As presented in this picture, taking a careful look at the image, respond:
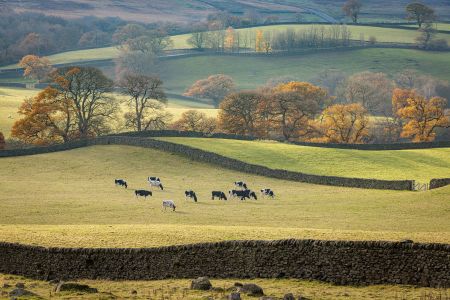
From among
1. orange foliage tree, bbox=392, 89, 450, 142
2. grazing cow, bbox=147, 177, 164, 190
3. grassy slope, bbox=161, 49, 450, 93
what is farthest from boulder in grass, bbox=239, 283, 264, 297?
grassy slope, bbox=161, 49, 450, 93

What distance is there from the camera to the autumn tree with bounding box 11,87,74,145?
9731 cm

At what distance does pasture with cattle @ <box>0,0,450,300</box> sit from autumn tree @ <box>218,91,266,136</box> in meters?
0.16

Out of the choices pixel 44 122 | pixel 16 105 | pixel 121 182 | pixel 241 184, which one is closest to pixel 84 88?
pixel 44 122

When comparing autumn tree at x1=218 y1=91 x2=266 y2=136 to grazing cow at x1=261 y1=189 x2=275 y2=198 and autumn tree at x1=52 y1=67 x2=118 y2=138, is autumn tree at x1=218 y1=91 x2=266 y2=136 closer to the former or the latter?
autumn tree at x1=52 y1=67 x2=118 y2=138

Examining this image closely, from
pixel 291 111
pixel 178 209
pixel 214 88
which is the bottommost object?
pixel 214 88

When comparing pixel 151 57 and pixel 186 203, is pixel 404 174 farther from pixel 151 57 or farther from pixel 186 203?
pixel 151 57

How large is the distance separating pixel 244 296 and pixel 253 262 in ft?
12.7

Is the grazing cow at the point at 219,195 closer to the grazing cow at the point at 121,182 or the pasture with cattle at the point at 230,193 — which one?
the pasture with cattle at the point at 230,193

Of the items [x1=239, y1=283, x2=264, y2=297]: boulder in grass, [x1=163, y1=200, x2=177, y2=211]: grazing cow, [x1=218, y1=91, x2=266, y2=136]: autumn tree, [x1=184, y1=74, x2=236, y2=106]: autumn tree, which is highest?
[x1=239, y1=283, x2=264, y2=297]: boulder in grass

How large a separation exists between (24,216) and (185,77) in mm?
124820

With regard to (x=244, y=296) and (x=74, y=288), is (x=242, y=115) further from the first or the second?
(x=244, y=296)

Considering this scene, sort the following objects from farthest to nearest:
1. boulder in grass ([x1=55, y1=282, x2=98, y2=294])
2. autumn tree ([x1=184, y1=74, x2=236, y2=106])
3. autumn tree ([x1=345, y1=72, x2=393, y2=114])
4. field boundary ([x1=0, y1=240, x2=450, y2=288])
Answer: autumn tree ([x1=184, y1=74, x2=236, y2=106])
autumn tree ([x1=345, y1=72, x2=393, y2=114])
field boundary ([x1=0, y1=240, x2=450, y2=288])
boulder in grass ([x1=55, y1=282, x2=98, y2=294])

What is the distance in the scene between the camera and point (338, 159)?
261 ft

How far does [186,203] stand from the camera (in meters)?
58.2
